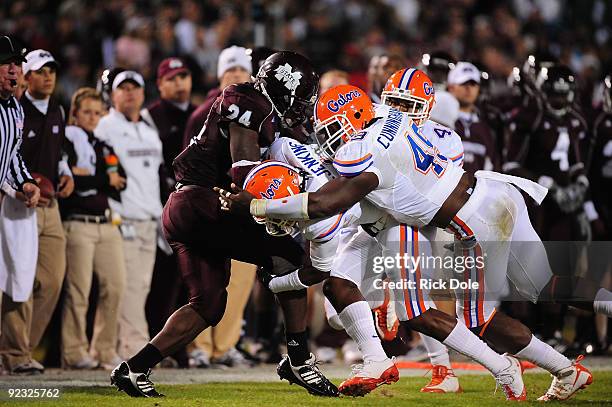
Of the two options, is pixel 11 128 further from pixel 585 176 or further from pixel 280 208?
pixel 585 176

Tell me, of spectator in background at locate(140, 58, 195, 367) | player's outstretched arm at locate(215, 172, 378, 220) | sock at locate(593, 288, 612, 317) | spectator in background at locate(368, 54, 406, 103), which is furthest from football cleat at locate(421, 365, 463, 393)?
spectator in background at locate(368, 54, 406, 103)

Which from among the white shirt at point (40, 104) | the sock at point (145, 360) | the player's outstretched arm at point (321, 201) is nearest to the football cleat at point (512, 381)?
the player's outstretched arm at point (321, 201)

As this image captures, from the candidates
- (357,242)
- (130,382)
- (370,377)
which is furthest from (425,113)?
(130,382)

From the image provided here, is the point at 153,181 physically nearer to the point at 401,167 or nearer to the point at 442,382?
the point at 442,382

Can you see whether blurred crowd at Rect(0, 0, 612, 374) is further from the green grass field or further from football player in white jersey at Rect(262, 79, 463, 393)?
the green grass field

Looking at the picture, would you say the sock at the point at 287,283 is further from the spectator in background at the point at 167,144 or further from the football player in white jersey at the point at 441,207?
the spectator in background at the point at 167,144

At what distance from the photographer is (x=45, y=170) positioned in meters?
8.57

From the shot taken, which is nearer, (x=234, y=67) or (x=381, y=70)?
(x=234, y=67)

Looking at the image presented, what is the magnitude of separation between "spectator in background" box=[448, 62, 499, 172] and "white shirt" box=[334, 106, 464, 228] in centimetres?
316

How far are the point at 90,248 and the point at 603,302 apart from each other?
12.8 ft

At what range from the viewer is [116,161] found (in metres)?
9.09

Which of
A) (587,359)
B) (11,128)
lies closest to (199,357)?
(11,128)

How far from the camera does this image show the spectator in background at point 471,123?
9766 millimetres

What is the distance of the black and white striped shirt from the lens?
7.72 metres
